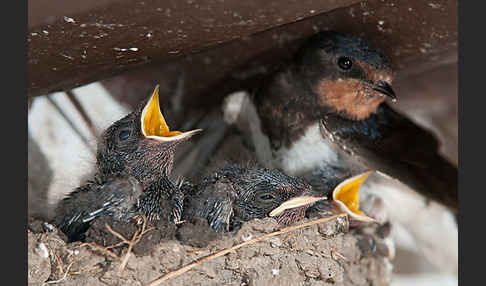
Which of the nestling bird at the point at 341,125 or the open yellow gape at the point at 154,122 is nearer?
the open yellow gape at the point at 154,122

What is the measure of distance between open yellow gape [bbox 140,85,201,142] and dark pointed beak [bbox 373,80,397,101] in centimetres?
107

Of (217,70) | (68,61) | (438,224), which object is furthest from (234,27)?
(438,224)

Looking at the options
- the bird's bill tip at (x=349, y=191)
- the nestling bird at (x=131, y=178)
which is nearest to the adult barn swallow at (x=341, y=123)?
the bird's bill tip at (x=349, y=191)

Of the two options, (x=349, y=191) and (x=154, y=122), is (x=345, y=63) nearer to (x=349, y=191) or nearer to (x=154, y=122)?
(x=349, y=191)

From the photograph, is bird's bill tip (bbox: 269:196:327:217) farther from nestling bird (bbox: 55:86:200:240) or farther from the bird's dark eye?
nestling bird (bbox: 55:86:200:240)

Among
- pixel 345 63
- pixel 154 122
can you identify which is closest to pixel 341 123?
pixel 345 63

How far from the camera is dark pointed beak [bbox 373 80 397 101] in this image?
3.35 meters

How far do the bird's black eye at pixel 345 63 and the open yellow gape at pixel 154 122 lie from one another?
40.3 inches

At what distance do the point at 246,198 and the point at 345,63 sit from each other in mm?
941

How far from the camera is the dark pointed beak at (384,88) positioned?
132 inches

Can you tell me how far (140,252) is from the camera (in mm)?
2672

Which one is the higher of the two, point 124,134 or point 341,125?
point 124,134

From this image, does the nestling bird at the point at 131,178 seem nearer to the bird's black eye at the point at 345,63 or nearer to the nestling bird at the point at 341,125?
the nestling bird at the point at 341,125

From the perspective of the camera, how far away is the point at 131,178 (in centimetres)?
290
